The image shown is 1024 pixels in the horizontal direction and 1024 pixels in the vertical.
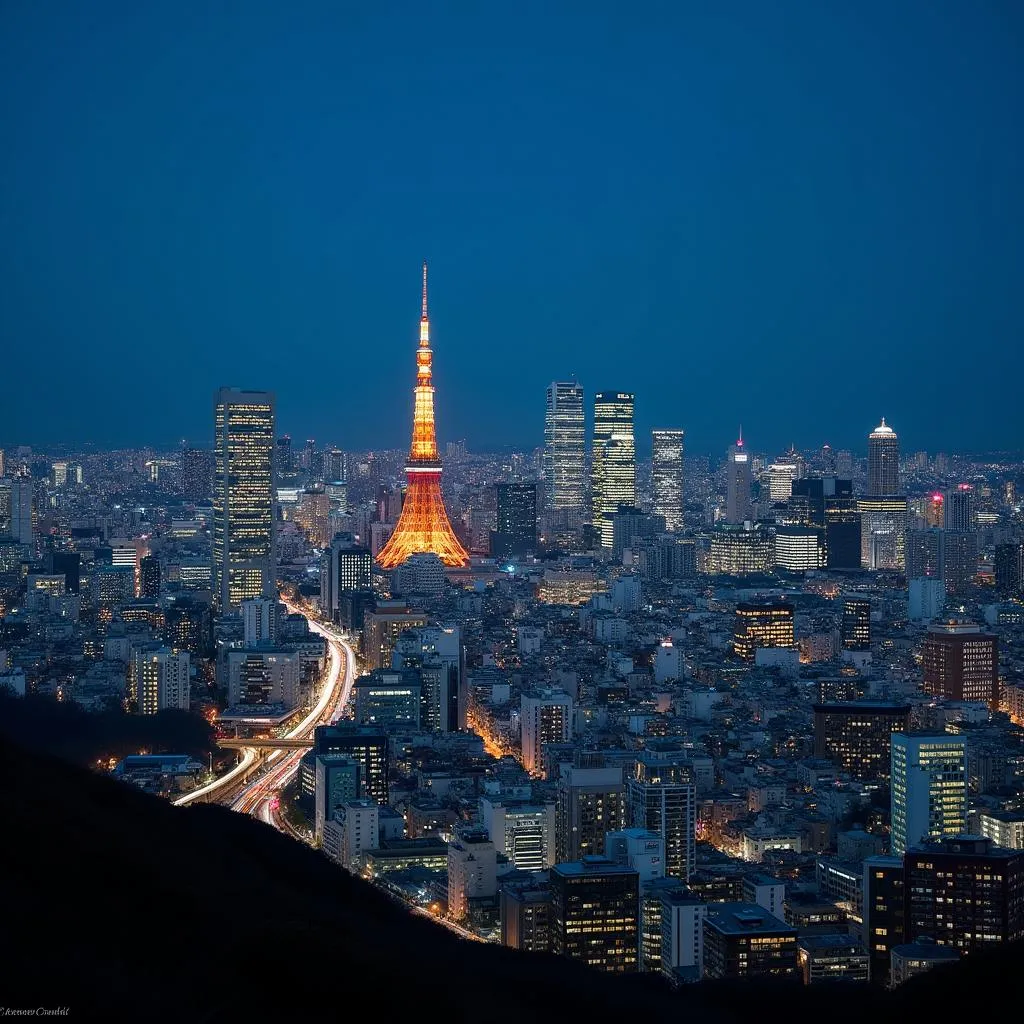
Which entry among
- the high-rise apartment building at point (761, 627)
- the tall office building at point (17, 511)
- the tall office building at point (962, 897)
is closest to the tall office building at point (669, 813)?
the tall office building at point (962, 897)

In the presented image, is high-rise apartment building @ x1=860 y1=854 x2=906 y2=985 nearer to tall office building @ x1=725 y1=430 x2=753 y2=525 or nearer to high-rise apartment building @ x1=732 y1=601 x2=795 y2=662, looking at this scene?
high-rise apartment building @ x1=732 y1=601 x2=795 y2=662

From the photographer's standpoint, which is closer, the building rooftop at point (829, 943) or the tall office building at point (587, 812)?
the building rooftop at point (829, 943)

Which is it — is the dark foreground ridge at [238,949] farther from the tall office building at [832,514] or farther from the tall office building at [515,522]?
the tall office building at [832,514]

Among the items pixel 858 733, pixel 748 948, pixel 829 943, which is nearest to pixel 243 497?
pixel 858 733

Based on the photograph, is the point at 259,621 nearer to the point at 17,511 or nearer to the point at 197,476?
the point at 17,511

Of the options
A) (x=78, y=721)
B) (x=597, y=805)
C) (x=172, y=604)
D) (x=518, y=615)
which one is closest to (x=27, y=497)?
(x=172, y=604)
